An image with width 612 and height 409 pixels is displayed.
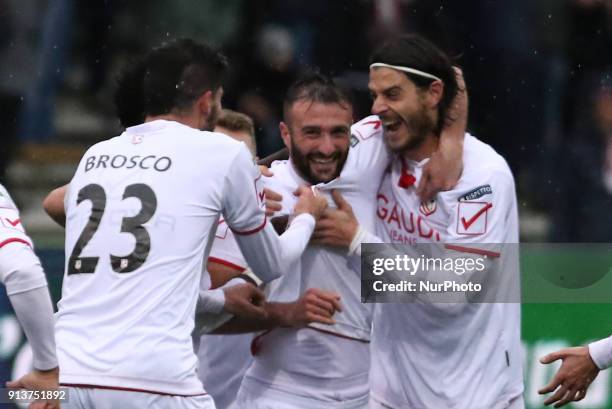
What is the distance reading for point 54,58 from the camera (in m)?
10.2

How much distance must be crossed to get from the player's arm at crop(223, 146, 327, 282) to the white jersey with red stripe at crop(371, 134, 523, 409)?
61 centimetres

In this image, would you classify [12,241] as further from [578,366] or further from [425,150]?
[578,366]

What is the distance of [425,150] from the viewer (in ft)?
17.6

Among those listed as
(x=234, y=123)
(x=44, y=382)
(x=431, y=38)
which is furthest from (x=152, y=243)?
(x=431, y=38)

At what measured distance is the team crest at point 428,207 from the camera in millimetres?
5289

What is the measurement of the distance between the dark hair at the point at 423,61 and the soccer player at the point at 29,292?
1579 millimetres

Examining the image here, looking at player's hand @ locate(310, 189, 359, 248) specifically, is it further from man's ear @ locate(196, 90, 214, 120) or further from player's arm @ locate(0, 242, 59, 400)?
player's arm @ locate(0, 242, 59, 400)

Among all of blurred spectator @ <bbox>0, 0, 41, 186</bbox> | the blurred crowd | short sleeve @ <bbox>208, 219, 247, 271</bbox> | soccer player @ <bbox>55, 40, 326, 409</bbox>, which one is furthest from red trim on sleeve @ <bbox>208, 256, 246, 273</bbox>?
blurred spectator @ <bbox>0, 0, 41, 186</bbox>

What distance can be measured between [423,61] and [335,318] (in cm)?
105

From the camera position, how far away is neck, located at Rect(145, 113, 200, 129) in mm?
4730

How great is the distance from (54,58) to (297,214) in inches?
215

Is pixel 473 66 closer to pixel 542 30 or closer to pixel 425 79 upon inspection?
pixel 542 30

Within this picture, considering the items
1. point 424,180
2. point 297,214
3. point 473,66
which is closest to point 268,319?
point 297,214

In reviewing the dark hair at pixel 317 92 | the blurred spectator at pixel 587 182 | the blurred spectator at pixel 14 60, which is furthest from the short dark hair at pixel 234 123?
the blurred spectator at pixel 14 60
